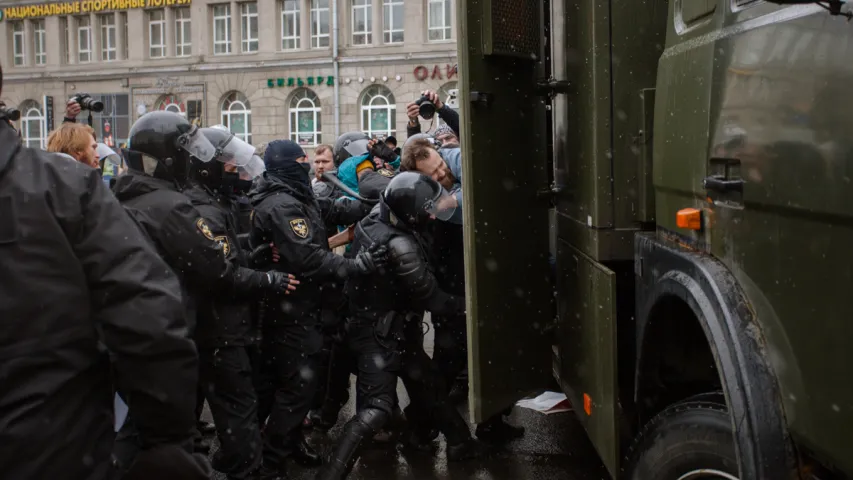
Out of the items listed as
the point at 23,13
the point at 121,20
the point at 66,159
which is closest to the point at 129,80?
the point at 121,20

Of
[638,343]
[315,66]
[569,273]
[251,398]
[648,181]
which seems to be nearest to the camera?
[638,343]

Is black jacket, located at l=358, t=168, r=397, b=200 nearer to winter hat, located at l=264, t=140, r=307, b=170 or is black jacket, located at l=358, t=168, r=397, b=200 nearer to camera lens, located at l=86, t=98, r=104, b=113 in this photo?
winter hat, located at l=264, t=140, r=307, b=170

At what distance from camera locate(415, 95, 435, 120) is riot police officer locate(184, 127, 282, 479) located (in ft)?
4.11

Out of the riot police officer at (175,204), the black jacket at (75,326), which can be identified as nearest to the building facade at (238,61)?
the riot police officer at (175,204)

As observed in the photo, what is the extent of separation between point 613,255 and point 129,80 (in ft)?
121

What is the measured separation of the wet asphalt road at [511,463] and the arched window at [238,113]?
31.6m

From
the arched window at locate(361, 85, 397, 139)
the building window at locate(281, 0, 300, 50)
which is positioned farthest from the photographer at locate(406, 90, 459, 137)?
the building window at locate(281, 0, 300, 50)

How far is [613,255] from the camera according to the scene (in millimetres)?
3547

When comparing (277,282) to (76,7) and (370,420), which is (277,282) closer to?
(370,420)

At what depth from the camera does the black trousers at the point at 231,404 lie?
4.63 m

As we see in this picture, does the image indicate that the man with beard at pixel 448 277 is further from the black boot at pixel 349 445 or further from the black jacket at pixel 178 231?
the black jacket at pixel 178 231

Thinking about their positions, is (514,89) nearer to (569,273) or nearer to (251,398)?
(569,273)

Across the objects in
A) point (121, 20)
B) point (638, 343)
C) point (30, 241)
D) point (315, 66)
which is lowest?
point (638, 343)

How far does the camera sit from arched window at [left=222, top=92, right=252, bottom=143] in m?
36.3
